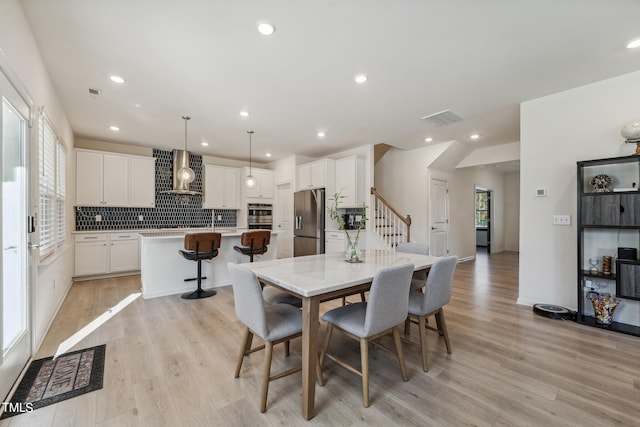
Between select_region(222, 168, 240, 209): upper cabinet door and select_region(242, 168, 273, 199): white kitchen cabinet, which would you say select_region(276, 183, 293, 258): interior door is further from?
select_region(222, 168, 240, 209): upper cabinet door

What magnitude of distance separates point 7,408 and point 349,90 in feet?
12.4

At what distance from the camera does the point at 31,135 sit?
2262 mm

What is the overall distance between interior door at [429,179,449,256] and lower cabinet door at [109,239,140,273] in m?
6.08

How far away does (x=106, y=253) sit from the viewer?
510cm

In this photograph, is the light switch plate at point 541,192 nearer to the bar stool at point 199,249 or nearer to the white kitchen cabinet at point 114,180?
the bar stool at point 199,249

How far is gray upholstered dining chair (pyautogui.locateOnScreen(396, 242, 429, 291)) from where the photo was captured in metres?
2.70

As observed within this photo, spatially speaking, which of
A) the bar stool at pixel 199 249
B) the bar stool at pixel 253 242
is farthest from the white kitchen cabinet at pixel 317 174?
the bar stool at pixel 199 249

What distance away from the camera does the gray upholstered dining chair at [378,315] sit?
5.60 feet

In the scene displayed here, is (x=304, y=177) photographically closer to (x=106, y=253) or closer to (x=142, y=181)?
(x=142, y=181)

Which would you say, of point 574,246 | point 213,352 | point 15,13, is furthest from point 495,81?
point 15,13

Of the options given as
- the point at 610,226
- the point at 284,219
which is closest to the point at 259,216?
the point at 284,219

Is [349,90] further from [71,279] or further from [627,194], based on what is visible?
[71,279]

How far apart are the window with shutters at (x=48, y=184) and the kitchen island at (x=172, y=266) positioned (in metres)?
0.97

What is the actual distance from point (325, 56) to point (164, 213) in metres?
5.27
